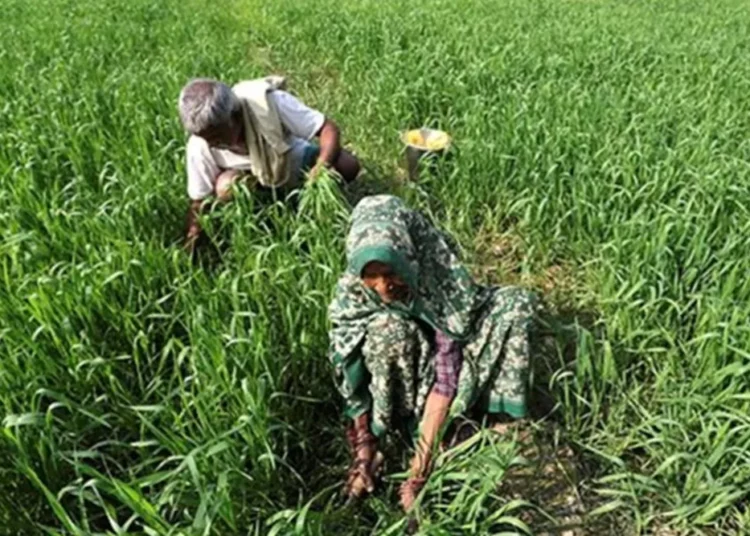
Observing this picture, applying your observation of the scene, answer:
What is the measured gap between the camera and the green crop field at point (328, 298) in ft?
5.53

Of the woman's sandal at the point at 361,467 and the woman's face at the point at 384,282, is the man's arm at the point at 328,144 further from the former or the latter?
the woman's sandal at the point at 361,467

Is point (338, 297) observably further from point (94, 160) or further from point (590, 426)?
point (94, 160)

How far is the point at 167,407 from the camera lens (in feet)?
5.61

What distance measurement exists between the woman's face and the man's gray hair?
1.01m

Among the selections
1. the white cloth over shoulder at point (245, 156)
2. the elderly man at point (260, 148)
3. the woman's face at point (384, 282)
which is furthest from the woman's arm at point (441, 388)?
the white cloth over shoulder at point (245, 156)

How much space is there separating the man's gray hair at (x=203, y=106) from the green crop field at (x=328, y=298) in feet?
1.23

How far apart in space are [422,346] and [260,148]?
4.53ft

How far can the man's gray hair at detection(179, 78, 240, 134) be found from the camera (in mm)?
2375

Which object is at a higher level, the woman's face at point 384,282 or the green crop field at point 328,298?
the woman's face at point 384,282

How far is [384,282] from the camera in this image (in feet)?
5.81

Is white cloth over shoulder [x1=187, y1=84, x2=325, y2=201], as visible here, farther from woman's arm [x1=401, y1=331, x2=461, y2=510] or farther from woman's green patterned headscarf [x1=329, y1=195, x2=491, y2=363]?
woman's arm [x1=401, y1=331, x2=461, y2=510]

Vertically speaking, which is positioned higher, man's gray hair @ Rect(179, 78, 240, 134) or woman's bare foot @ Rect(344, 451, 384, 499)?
man's gray hair @ Rect(179, 78, 240, 134)

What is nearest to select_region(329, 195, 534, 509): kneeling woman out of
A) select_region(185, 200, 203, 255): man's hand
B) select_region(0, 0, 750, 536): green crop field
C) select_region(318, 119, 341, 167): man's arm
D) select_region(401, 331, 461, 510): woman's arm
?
select_region(401, 331, 461, 510): woman's arm

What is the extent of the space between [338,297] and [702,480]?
3.81ft
